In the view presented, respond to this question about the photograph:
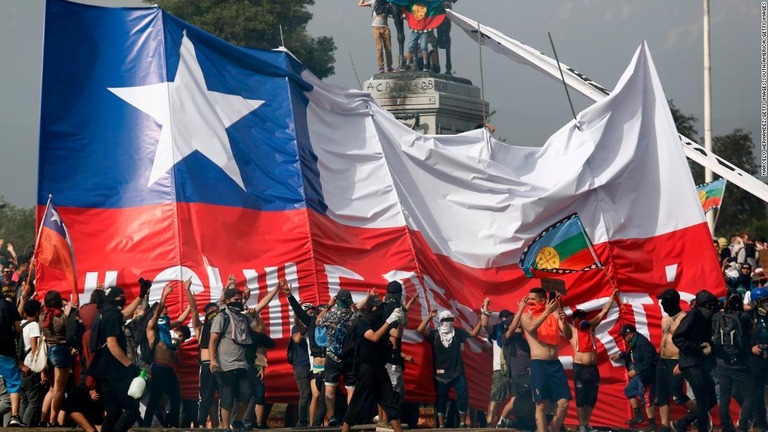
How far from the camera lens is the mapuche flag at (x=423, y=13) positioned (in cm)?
2644

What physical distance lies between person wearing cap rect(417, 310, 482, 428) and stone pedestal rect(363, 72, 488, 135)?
8.30m

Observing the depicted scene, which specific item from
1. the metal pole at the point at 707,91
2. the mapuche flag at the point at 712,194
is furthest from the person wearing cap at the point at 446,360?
the metal pole at the point at 707,91

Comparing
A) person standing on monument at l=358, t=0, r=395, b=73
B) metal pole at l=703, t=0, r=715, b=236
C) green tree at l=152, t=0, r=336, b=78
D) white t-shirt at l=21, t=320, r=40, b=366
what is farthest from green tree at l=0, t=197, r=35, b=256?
white t-shirt at l=21, t=320, r=40, b=366

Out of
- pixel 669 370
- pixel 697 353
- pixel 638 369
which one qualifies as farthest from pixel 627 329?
pixel 697 353

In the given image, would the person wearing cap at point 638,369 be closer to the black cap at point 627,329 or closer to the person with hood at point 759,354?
the black cap at point 627,329

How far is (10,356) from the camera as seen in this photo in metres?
15.4

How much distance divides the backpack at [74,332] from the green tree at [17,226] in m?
19.9

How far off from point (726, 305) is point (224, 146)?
688 cm

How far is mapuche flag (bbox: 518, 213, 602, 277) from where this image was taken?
1825 centimetres

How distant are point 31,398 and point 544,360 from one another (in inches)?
245

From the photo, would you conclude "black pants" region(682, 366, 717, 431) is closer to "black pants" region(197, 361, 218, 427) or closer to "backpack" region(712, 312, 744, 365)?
"backpack" region(712, 312, 744, 365)

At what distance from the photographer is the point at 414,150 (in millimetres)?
19500

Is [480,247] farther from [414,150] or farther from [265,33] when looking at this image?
[265,33]

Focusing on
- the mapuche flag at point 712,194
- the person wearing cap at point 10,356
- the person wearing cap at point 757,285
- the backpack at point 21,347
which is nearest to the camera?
the person wearing cap at point 10,356
